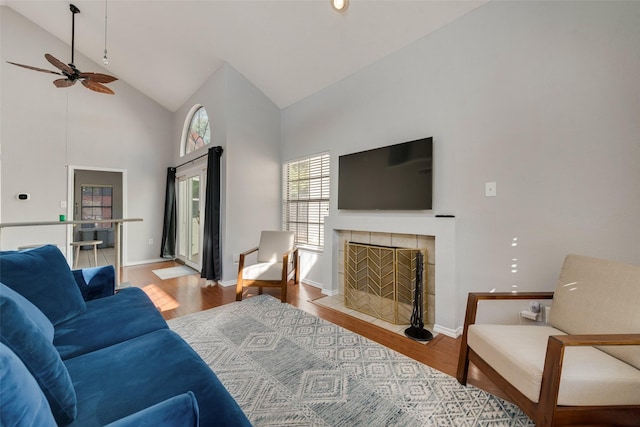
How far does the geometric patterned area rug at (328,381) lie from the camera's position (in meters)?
1.46

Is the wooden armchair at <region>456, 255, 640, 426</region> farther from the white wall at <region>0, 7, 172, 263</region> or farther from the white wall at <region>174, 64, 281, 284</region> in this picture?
the white wall at <region>0, 7, 172, 263</region>

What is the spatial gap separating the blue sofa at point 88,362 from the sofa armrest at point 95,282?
0.03 meters

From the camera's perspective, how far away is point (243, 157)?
409cm

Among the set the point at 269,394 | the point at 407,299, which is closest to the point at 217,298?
the point at 269,394

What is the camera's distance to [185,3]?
123 inches

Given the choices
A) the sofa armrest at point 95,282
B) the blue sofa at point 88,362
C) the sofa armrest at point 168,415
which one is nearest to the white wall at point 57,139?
the sofa armrest at point 95,282

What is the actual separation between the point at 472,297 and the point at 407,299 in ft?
3.53

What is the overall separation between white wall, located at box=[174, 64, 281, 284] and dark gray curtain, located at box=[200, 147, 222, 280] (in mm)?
82

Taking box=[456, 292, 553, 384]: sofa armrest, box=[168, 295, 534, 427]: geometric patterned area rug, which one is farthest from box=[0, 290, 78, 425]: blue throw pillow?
box=[456, 292, 553, 384]: sofa armrest

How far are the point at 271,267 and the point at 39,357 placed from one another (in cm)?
256

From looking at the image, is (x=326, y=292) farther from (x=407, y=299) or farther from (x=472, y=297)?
(x=472, y=297)

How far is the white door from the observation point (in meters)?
4.84

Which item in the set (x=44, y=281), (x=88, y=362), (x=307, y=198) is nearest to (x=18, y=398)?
(x=88, y=362)

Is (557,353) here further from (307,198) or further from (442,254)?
(307,198)
